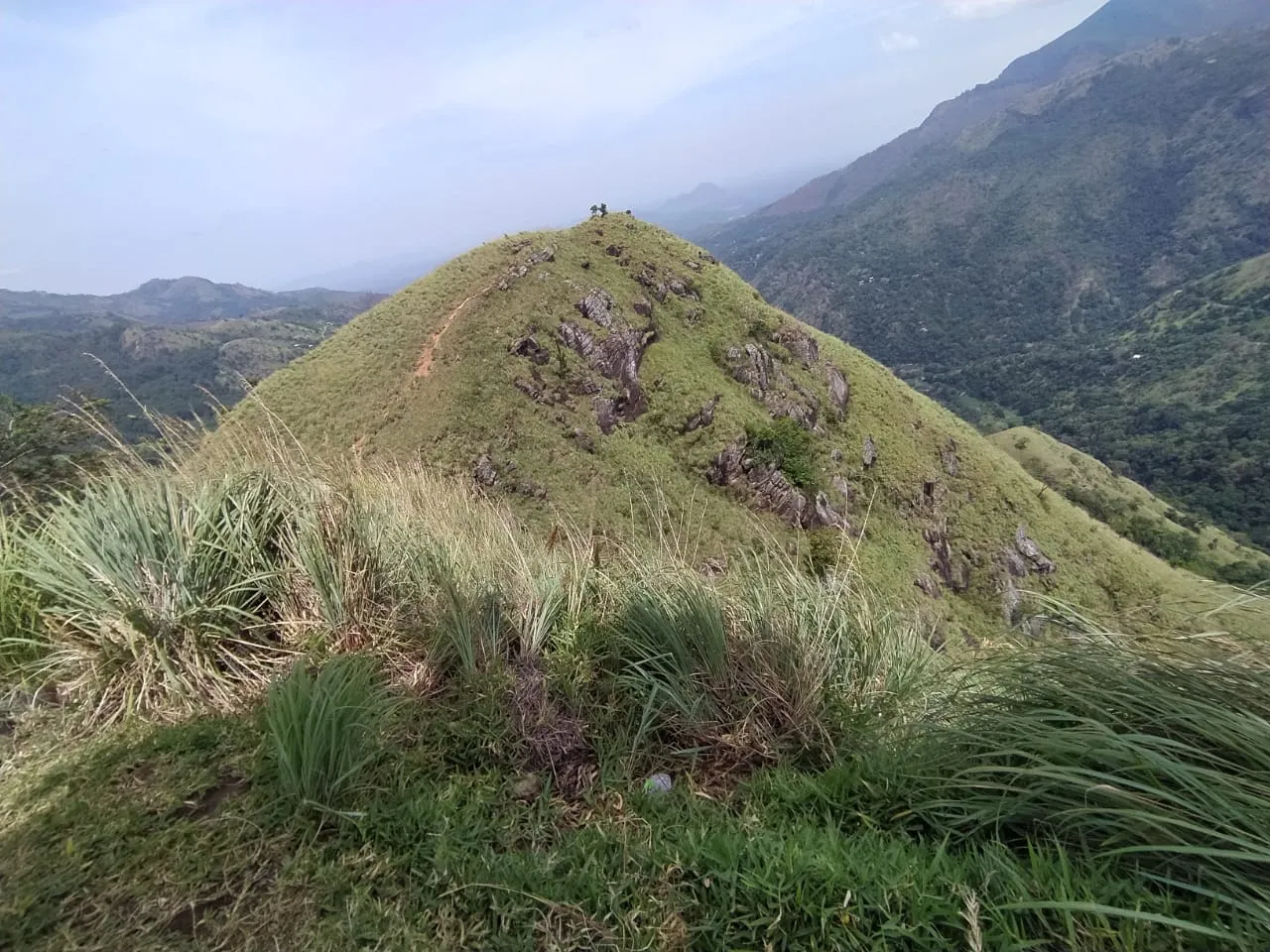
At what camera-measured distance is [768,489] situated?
102 ft

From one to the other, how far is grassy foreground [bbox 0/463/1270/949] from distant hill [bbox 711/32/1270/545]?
314ft

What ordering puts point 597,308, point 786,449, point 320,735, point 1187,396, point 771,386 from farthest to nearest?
point 1187,396 < point 771,386 < point 597,308 < point 786,449 < point 320,735

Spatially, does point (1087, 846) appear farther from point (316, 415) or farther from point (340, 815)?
point (316, 415)

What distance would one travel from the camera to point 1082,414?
9444 centimetres

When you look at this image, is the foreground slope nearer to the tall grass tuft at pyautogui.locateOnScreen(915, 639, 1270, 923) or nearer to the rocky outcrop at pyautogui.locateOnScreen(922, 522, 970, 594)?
the rocky outcrop at pyautogui.locateOnScreen(922, 522, 970, 594)

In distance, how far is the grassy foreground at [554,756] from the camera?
163cm

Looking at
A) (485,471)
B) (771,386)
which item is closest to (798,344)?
(771,386)

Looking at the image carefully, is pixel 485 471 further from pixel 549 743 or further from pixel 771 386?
pixel 549 743

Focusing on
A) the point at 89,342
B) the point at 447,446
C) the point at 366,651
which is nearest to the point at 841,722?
the point at 366,651

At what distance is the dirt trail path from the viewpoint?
31.7m

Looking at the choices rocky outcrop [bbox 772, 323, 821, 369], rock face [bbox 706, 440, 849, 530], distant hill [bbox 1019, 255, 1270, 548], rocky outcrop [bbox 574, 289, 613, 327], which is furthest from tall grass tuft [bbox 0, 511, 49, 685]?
distant hill [bbox 1019, 255, 1270, 548]

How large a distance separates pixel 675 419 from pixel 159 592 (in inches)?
1202

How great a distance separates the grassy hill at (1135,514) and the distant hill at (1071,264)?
26.1m

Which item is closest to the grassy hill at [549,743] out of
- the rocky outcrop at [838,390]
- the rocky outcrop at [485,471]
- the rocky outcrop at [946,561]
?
the rocky outcrop at [485,471]
